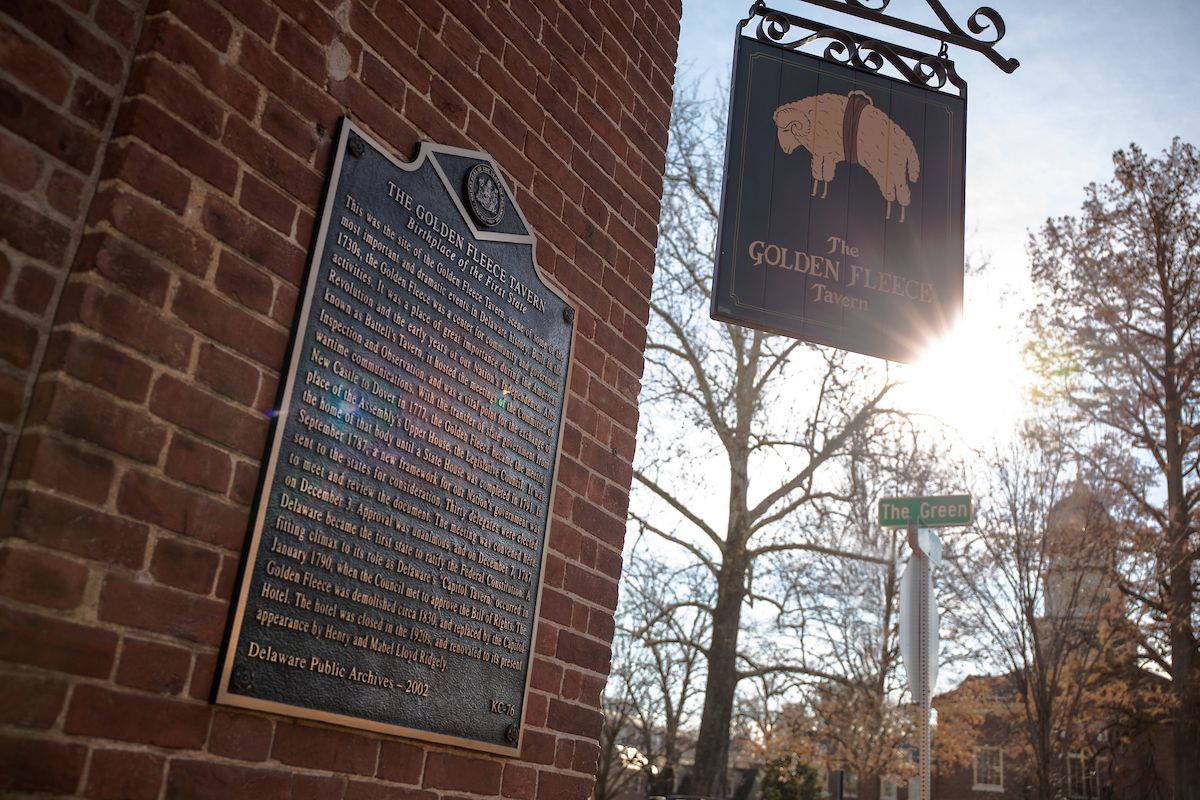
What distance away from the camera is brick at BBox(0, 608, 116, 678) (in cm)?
173

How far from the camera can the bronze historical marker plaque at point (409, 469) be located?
2.27 meters

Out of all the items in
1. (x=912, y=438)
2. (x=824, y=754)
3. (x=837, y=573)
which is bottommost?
(x=824, y=754)

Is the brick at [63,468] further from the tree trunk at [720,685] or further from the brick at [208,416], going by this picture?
the tree trunk at [720,685]

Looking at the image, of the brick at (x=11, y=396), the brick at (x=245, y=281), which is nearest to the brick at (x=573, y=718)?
the brick at (x=245, y=281)

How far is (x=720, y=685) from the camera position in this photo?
16.1m

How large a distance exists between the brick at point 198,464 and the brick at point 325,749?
22.3 inches

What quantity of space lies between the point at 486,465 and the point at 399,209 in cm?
76

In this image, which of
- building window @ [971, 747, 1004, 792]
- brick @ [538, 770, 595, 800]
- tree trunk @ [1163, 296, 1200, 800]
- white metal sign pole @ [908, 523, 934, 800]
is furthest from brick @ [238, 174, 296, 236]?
building window @ [971, 747, 1004, 792]

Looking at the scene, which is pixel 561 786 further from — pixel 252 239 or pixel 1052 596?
pixel 1052 596

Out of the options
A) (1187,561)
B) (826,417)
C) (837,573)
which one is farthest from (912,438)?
(1187,561)

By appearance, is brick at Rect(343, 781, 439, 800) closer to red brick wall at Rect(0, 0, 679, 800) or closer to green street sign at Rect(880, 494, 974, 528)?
red brick wall at Rect(0, 0, 679, 800)

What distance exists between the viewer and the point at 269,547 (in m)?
2.21

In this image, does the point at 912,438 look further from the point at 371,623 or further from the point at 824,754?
the point at 371,623

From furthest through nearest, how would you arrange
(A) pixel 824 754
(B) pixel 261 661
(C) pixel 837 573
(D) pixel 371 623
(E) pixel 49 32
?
1. (A) pixel 824 754
2. (C) pixel 837 573
3. (D) pixel 371 623
4. (B) pixel 261 661
5. (E) pixel 49 32
